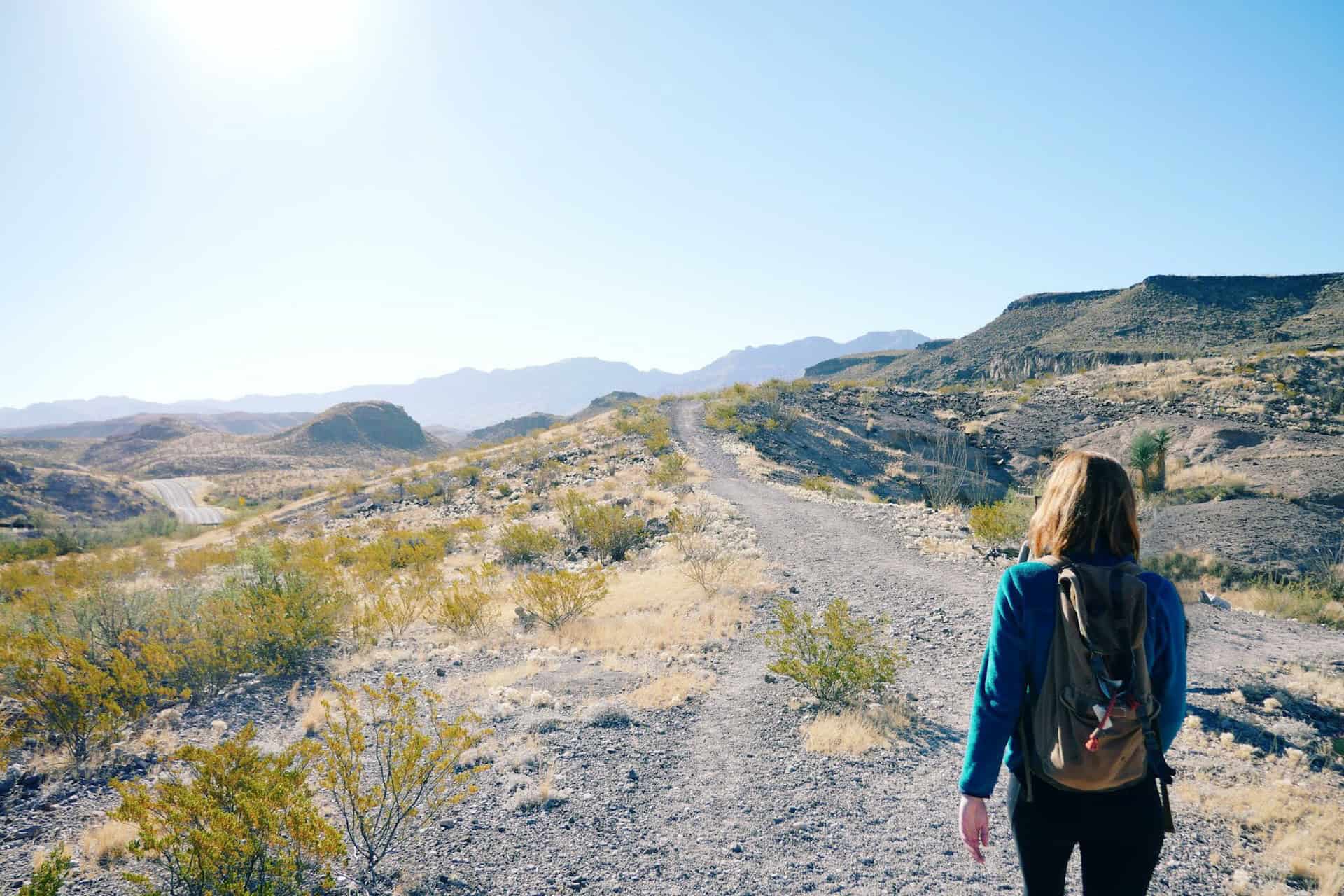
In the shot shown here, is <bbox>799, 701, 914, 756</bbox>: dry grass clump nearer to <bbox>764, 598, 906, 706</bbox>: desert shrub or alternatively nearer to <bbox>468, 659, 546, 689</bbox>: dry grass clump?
<bbox>764, 598, 906, 706</bbox>: desert shrub

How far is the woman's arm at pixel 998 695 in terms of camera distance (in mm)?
1868

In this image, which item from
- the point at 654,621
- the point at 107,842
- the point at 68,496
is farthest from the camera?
the point at 68,496

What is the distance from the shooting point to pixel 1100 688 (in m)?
1.65

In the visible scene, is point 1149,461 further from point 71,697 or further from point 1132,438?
point 71,697

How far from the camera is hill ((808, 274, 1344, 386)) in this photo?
43688mm

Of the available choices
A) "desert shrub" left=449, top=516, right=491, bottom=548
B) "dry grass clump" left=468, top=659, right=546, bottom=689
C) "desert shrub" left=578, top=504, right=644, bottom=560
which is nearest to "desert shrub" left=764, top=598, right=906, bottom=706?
"dry grass clump" left=468, top=659, right=546, bottom=689

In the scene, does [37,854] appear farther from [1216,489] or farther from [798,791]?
[1216,489]

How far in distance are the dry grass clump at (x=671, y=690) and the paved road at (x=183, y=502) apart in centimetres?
3052

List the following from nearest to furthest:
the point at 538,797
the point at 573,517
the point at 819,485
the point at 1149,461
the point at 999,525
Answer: the point at 538,797 < the point at 999,525 < the point at 573,517 < the point at 1149,461 < the point at 819,485

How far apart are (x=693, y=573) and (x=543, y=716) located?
5.06 metres

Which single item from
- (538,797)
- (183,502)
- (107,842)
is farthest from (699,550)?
(183,502)

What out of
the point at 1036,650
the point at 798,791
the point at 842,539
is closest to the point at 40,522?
the point at 842,539

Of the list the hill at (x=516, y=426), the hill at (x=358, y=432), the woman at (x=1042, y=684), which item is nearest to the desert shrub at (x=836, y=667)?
the woman at (x=1042, y=684)

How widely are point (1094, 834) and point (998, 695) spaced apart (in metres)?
0.46
